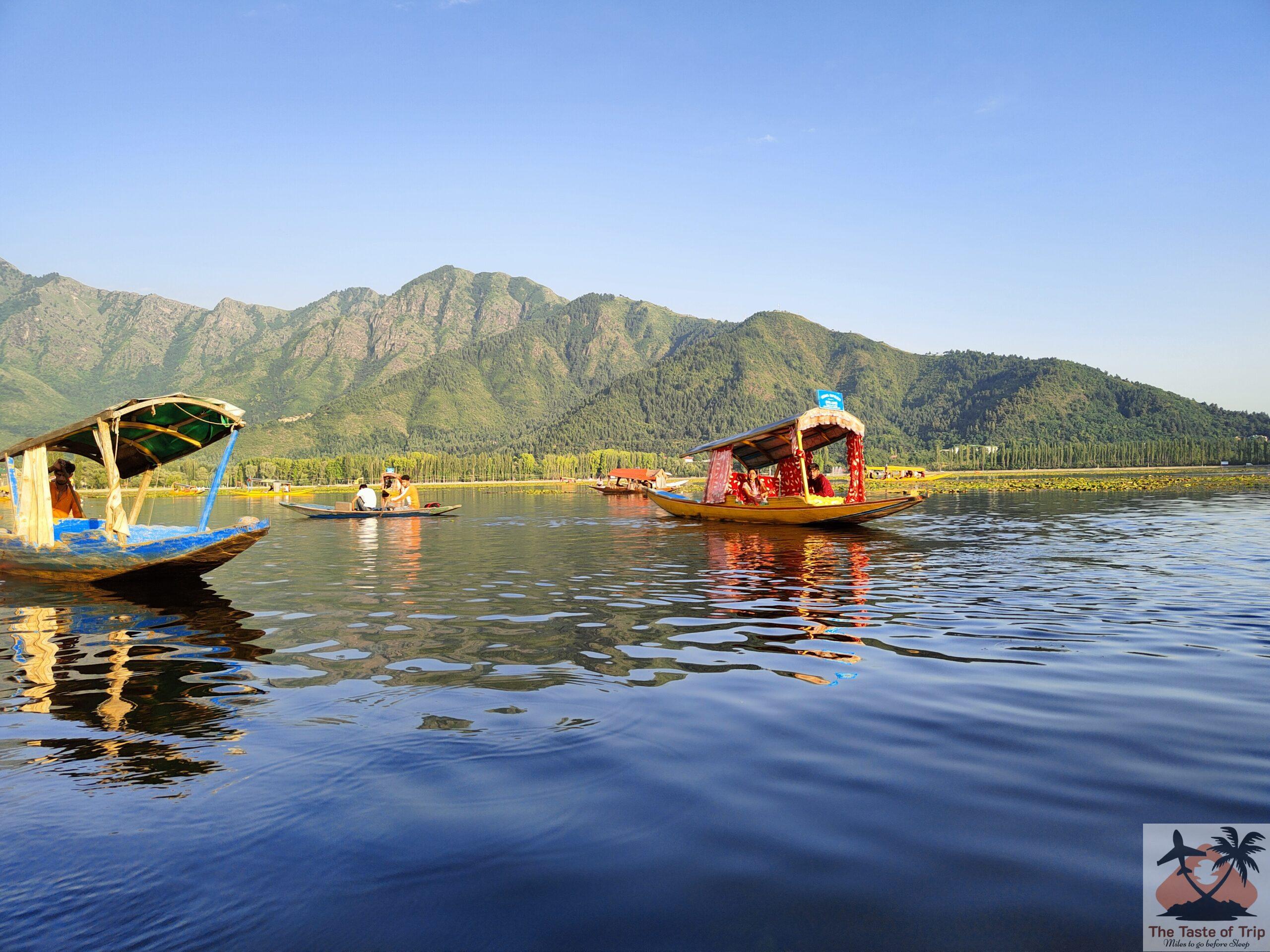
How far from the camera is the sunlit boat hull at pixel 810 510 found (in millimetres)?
32969

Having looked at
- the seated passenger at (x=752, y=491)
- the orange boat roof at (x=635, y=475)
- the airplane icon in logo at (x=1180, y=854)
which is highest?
the orange boat roof at (x=635, y=475)

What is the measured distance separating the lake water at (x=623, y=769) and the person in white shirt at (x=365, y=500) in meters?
32.5

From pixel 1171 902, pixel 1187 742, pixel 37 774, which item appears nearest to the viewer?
pixel 1171 902

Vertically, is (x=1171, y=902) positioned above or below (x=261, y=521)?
below

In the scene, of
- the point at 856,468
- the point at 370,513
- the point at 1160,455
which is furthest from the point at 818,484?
the point at 1160,455

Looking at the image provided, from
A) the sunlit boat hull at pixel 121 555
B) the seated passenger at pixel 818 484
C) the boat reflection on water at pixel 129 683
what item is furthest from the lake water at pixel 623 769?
the seated passenger at pixel 818 484

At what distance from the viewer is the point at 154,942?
3918mm

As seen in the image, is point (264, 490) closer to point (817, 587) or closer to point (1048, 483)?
point (1048, 483)

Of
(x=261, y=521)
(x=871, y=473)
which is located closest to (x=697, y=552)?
(x=261, y=521)

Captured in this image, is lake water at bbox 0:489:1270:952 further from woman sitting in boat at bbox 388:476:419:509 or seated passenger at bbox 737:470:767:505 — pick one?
woman sitting in boat at bbox 388:476:419:509

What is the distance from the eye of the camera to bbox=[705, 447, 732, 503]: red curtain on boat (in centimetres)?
4244

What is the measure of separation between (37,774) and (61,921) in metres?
3.03

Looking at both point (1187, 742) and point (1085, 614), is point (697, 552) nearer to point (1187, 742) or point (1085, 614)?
point (1085, 614)

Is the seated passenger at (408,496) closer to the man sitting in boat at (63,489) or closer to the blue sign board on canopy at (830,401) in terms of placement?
the man sitting in boat at (63,489)
